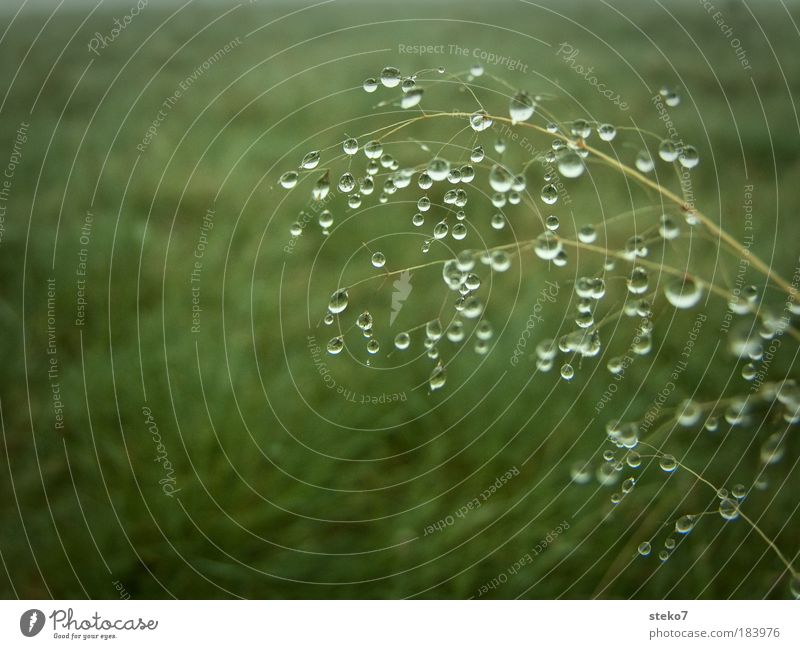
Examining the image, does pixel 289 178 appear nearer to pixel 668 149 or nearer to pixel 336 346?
pixel 336 346

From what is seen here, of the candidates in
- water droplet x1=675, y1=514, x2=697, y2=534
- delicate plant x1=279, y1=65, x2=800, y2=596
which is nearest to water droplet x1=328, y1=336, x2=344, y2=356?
delicate plant x1=279, y1=65, x2=800, y2=596

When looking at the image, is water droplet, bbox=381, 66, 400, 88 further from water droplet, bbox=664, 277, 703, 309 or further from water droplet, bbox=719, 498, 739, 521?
water droplet, bbox=719, 498, 739, 521

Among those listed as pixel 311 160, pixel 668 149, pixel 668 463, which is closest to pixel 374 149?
pixel 311 160

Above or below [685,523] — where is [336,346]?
above
